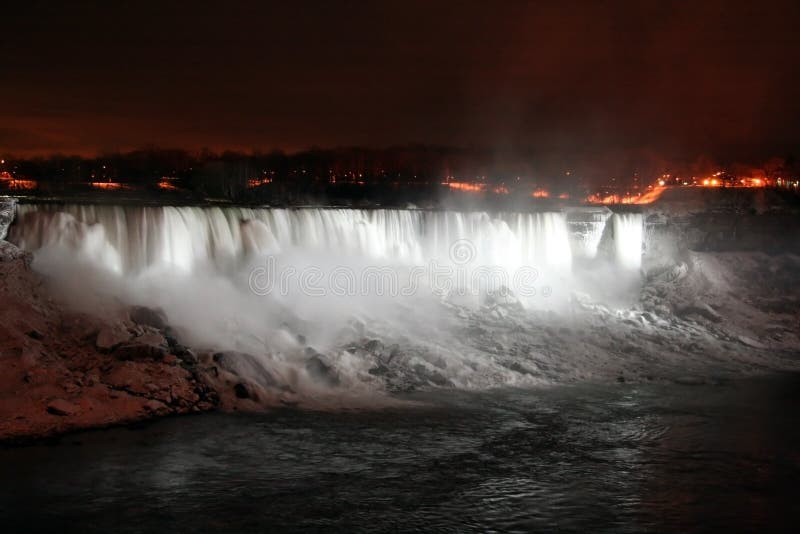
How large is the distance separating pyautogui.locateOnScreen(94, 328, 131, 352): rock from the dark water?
2339 mm

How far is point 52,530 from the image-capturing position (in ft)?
33.8

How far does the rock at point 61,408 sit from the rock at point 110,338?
1921 millimetres

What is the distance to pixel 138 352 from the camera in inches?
628

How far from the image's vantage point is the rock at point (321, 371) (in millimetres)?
17922

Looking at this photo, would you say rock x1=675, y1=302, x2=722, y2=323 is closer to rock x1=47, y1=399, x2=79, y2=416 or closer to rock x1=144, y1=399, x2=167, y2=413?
rock x1=144, y1=399, x2=167, y2=413

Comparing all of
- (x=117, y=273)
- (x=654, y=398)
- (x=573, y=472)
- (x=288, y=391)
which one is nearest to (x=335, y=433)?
(x=288, y=391)

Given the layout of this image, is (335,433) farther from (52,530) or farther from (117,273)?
(117,273)

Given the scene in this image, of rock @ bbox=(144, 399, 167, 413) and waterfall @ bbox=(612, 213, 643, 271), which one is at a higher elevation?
waterfall @ bbox=(612, 213, 643, 271)

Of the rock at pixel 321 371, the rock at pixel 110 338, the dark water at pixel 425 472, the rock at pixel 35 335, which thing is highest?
the rock at pixel 35 335

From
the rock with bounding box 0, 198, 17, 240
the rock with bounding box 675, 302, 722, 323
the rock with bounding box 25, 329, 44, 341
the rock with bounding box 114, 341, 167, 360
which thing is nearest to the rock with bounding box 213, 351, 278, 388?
the rock with bounding box 114, 341, 167, 360

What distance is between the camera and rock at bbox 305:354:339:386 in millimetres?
17922

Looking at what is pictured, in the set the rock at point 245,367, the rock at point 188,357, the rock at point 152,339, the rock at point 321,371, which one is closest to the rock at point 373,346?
the rock at point 321,371

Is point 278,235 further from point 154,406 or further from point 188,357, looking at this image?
point 154,406

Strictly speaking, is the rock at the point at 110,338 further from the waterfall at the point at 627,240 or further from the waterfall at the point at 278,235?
the waterfall at the point at 627,240
